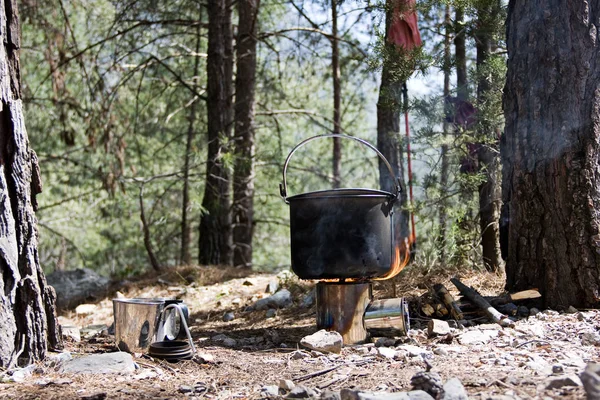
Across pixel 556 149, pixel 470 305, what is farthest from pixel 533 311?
pixel 556 149

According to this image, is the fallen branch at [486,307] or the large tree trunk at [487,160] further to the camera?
the large tree trunk at [487,160]

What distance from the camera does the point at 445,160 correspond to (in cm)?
605

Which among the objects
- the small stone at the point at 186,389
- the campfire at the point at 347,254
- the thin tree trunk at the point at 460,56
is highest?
the thin tree trunk at the point at 460,56

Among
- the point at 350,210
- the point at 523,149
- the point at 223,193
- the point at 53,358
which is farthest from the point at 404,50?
the point at 223,193

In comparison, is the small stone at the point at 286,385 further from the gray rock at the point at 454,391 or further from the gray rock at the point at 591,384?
the gray rock at the point at 591,384

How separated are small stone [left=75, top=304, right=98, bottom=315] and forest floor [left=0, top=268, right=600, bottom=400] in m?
1.97

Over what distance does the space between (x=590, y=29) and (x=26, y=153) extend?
3.56 m

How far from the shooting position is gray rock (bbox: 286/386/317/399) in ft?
8.89

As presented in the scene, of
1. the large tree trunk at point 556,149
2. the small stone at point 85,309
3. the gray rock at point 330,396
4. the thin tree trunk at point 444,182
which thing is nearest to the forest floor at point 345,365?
the gray rock at point 330,396

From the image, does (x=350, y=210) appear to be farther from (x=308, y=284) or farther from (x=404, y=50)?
(x=308, y=284)

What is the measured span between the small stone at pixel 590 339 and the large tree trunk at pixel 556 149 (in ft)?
2.49

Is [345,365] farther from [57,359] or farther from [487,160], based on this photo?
[487,160]

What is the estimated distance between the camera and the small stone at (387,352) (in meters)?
3.41

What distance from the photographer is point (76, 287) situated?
7.44 meters
